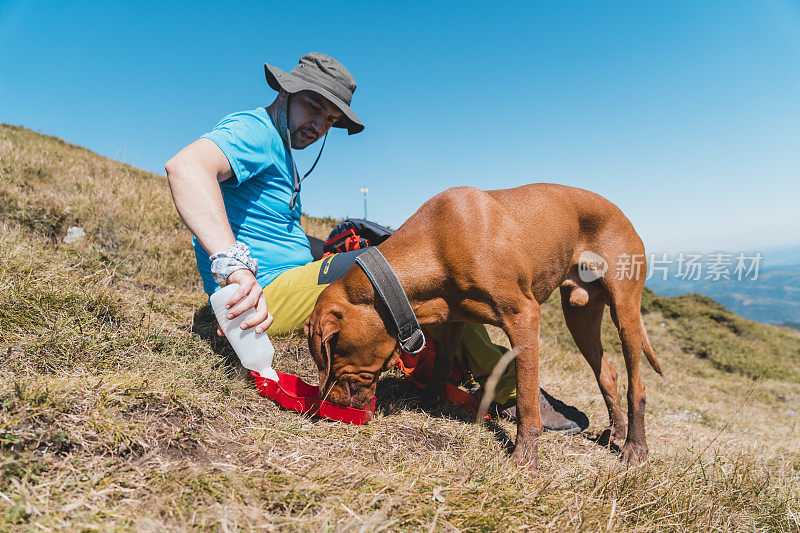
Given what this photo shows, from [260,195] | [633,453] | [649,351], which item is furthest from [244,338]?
[649,351]

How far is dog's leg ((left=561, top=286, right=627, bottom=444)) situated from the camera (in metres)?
3.41

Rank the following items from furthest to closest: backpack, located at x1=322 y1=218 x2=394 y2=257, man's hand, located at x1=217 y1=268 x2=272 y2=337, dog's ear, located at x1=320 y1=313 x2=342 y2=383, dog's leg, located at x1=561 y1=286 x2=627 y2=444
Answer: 1. dog's leg, located at x1=561 y1=286 x2=627 y2=444
2. backpack, located at x1=322 y1=218 x2=394 y2=257
3. dog's ear, located at x1=320 y1=313 x2=342 y2=383
4. man's hand, located at x1=217 y1=268 x2=272 y2=337

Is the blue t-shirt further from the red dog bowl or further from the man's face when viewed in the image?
the red dog bowl

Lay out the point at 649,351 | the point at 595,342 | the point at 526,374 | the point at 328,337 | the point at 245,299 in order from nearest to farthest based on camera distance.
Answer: the point at 245,299, the point at 328,337, the point at 526,374, the point at 649,351, the point at 595,342

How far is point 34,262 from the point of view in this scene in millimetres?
3070

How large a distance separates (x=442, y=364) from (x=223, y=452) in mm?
1693

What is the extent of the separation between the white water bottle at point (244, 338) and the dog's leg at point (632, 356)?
265cm

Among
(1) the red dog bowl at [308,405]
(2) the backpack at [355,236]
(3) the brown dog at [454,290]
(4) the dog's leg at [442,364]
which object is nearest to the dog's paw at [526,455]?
(3) the brown dog at [454,290]

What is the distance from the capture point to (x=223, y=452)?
182cm

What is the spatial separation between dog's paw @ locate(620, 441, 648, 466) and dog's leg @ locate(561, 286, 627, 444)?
233 millimetres

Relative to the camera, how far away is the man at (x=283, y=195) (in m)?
2.54

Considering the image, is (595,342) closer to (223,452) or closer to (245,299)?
(245,299)

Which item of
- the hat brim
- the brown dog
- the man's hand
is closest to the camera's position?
the man's hand

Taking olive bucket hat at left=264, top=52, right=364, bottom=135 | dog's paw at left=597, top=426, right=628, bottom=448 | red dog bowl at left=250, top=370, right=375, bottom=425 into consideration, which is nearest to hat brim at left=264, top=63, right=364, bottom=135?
olive bucket hat at left=264, top=52, right=364, bottom=135
